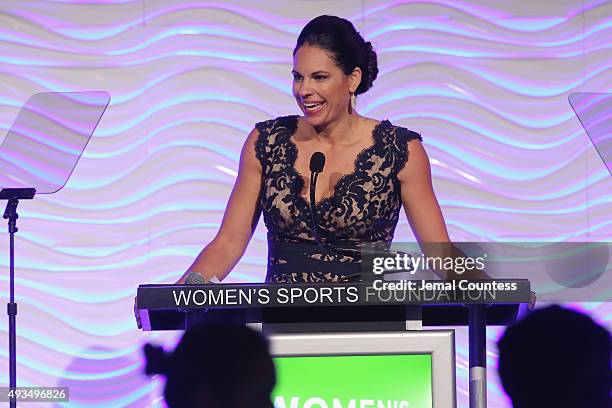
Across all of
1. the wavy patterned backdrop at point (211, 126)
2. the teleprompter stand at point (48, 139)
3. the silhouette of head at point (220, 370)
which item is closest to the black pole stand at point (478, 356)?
the silhouette of head at point (220, 370)

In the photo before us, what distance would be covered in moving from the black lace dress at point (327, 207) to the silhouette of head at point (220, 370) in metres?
1.12

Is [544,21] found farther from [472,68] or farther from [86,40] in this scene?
[86,40]

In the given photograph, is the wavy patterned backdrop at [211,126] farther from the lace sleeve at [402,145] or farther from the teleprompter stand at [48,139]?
the lace sleeve at [402,145]

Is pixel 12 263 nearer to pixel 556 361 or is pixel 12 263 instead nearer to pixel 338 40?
pixel 338 40

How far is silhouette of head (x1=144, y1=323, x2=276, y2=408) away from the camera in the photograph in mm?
1592

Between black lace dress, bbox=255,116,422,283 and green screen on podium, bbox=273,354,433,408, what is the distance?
1.92 ft

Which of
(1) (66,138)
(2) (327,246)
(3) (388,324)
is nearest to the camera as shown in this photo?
(3) (388,324)

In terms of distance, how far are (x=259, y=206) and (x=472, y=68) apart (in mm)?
1798

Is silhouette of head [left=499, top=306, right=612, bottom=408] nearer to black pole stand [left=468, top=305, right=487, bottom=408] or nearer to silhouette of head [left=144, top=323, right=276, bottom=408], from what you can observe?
silhouette of head [left=144, top=323, right=276, bottom=408]

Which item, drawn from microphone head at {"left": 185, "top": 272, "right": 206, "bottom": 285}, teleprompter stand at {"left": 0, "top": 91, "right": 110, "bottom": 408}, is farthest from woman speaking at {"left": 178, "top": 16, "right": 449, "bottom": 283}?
teleprompter stand at {"left": 0, "top": 91, "right": 110, "bottom": 408}

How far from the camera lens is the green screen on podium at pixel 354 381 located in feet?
7.06

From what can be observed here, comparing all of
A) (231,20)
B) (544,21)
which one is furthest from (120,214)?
(544,21)

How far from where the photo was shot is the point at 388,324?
2367 millimetres

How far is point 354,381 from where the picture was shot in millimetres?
2164
